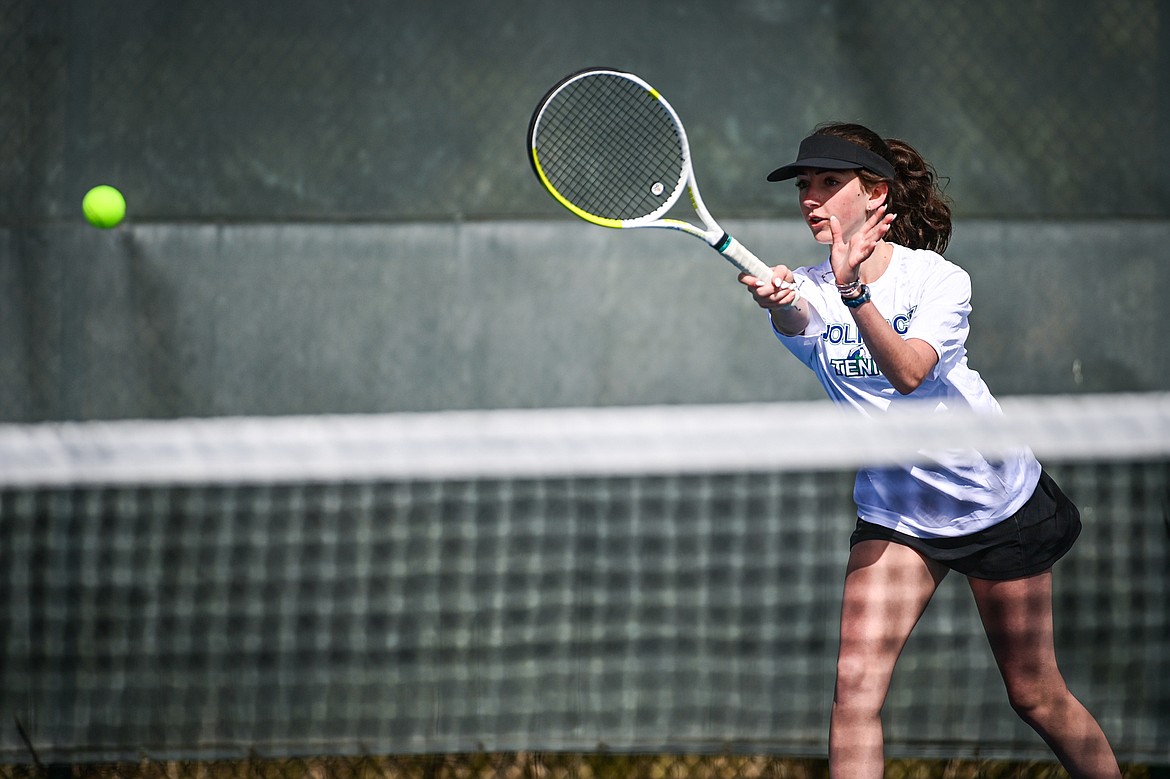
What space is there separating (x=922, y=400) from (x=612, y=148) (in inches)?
34.0

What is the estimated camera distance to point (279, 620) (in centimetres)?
302

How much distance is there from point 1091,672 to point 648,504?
1.15 meters

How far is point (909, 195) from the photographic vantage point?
2.24 meters

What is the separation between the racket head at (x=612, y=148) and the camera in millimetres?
2553

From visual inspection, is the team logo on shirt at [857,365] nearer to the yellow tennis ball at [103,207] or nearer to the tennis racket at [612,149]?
the tennis racket at [612,149]

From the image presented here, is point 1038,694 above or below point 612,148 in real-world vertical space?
below

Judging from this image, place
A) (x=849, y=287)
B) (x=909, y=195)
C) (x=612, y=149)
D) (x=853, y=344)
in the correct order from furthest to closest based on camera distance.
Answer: (x=612, y=149), (x=909, y=195), (x=853, y=344), (x=849, y=287)

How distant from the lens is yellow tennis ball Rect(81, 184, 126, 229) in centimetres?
→ 287

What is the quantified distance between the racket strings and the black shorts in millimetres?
887

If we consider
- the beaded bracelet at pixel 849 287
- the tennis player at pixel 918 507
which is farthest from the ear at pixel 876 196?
the beaded bracelet at pixel 849 287

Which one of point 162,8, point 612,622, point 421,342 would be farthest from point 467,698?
point 162,8

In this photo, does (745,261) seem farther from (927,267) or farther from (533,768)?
(533,768)

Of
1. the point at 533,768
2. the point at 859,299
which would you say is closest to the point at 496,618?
the point at 533,768

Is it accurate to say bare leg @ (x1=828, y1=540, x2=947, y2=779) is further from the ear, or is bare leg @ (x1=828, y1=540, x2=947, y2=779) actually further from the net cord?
the ear
